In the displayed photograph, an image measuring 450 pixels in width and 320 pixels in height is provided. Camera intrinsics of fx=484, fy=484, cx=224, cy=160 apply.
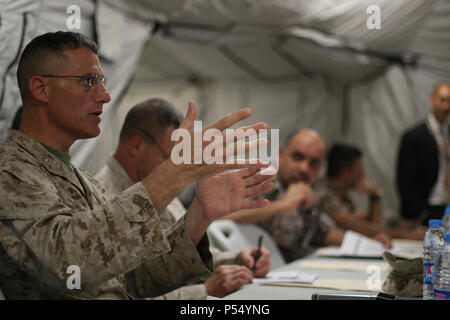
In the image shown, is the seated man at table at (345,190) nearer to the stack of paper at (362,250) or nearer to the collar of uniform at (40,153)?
the stack of paper at (362,250)

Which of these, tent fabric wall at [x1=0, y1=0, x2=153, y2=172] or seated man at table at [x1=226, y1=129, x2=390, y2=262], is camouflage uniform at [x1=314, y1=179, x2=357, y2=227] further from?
tent fabric wall at [x1=0, y1=0, x2=153, y2=172]

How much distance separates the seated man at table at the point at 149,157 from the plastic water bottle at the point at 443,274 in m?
0.55

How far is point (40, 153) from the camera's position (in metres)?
0.96

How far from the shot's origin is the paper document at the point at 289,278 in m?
1.39

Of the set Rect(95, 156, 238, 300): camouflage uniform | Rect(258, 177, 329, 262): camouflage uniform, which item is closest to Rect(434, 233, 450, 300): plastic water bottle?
Rect(95, 156, 238, 300): camouflage uniform

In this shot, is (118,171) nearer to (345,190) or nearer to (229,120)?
(229,120)

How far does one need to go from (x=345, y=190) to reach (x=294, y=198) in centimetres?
166

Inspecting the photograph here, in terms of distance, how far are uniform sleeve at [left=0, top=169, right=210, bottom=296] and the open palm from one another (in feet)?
0.67

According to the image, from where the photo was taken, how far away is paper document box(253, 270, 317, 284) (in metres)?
1.39

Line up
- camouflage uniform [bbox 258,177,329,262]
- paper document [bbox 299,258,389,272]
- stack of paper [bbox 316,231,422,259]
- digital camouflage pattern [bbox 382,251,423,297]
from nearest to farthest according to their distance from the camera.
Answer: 1. digital camouflage pattern [bbox 382,251,423,297]
2. paper document [bbox 299,258,389,272]
3. stack of paper [bbox 316,231,422,259]
4. camouflage uniform [bbox 258,177,329,262]

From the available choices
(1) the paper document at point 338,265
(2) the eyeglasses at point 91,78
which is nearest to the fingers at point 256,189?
(2) the eyeglasses at point 91,78

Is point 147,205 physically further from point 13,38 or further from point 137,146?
point 13,38

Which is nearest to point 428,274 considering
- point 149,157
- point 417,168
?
point 149,157
